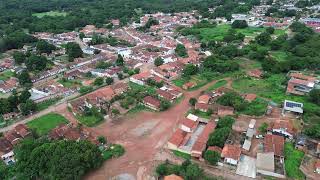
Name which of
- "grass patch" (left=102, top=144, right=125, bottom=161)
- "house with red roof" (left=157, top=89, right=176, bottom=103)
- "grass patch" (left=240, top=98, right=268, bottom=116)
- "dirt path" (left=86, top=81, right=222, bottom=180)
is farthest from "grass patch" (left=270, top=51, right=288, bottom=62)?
"grass patch" (left=102, top=144, right=125, bottom=161)

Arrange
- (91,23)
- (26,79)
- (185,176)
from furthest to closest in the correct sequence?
(91,23) < (26,79) < (185,176)

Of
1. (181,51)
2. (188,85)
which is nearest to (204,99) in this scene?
(188,85)

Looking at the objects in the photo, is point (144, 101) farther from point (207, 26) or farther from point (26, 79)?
point (207, 26)

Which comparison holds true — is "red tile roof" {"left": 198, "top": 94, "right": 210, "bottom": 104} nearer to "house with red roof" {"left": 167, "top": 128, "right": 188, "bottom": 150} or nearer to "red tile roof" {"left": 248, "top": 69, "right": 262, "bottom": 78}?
"house with red roof" {"left": 167, "top": 128, "right": 188, "bottom": 150}

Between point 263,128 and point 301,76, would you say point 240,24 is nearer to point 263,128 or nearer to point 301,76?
point 301,76

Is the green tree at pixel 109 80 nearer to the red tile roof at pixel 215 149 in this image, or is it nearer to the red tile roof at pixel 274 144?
the red tile roof at pixel 215 149

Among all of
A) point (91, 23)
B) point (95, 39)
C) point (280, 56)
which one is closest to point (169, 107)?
point (280, 56)
